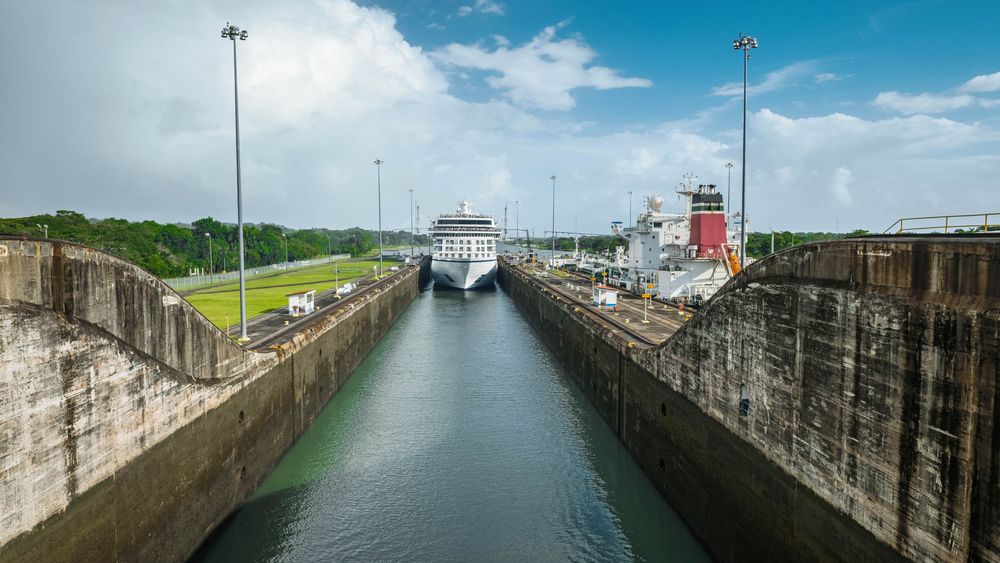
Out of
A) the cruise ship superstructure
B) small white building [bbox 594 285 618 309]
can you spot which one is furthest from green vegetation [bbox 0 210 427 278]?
the cruise ship superstructure

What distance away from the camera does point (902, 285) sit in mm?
10000

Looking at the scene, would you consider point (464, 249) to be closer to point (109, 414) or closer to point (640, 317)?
point (640, 317)

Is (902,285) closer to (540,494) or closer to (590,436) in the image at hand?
(540,494)

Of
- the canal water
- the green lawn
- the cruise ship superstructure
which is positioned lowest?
the canal water

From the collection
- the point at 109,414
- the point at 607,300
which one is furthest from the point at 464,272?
the point at 109,414

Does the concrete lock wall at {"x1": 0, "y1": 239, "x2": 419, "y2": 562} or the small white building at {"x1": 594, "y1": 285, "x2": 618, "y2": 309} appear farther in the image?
the small white building at {"x1": 594, "y1": 285, "x2": 618, "y2": 309}

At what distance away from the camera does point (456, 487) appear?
20625 mm

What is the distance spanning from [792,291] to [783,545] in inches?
218

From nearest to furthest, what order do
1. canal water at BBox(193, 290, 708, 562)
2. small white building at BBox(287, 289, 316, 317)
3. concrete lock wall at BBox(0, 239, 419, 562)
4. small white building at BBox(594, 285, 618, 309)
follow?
concrete lock wall at BBox(0, 239, 419, 562)
canal water at BBox(193, 290, 708, 562)
small white building at BBox(287, 289, 316, 317)
small white building at BBox(594, 285, 618, 309)

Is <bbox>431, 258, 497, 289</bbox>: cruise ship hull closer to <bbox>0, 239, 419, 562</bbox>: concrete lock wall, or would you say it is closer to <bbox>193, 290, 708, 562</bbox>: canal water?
<bbox>193, 290, 708, 562</bbox>: canal water

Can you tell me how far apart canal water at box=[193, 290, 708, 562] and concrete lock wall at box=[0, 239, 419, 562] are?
7.16 ft

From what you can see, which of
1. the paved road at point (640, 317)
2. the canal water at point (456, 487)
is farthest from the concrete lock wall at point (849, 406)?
the paved road at point (640, 317)

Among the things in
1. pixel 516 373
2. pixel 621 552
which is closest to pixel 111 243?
pixel 516 373

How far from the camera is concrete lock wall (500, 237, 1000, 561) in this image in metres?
8.54
